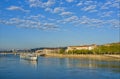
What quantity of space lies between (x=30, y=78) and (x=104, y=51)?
59234 mm

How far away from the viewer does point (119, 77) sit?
22922 millimetres

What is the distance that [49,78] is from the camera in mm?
22406

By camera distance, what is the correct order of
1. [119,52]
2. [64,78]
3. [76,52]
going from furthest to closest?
[76,52], [119,52], [64,78]

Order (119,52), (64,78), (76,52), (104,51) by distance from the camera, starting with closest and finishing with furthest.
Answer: (64,78) → (119,52) → (104,51) → (76,52)

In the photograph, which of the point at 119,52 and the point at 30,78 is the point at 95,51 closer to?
the point at 119,52

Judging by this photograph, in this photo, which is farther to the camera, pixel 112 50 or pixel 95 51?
pixel 95 51

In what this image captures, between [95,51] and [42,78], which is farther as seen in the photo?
[95,51]

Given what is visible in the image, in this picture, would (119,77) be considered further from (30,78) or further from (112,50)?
(112,50)

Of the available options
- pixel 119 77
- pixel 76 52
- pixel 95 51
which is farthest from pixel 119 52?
pixel 119 77

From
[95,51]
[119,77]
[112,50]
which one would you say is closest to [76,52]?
[95,51]

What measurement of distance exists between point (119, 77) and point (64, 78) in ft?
15.9

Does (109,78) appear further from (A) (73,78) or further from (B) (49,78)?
(B) (49,78)

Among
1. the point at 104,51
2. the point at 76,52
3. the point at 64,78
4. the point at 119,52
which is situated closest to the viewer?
the point at 64,78

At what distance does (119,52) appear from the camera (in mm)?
73688
